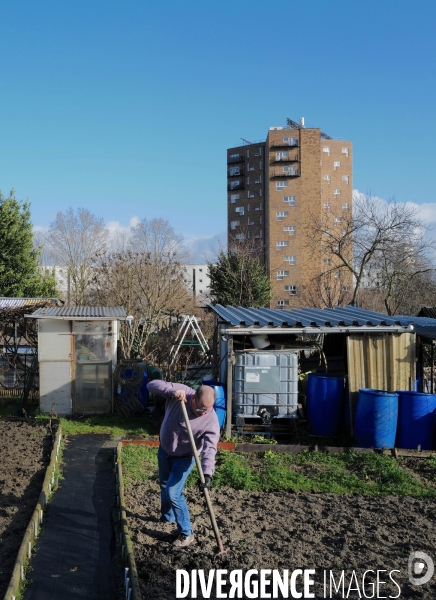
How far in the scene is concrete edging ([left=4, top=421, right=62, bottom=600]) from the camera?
197 inches

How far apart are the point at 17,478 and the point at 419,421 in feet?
23.5

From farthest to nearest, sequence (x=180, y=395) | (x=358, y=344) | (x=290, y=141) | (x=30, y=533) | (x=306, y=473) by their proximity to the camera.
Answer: (x=290, y=141) → (x=358, y=344) → (x=306, y=473) → (x=30, y=533) → (x=180, y=395)

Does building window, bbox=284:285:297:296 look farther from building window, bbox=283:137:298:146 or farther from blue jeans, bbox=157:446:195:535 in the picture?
blue jeans, bbox=157:446:195:535

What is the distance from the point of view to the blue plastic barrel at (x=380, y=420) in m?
10.8

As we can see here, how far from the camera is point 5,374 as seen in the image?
17.1 m

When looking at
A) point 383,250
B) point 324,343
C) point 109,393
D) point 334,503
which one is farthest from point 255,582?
point 383,250

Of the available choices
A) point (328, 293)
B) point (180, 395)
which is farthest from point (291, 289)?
point (180, 395)

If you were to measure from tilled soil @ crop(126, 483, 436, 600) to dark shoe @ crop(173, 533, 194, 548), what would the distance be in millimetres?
77

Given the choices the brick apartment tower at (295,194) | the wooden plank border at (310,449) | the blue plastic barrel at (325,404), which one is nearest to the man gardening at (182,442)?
the wooden plank border at (310,449)

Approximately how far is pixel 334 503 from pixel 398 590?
2645mm

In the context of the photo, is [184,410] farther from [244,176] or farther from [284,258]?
[244,176]

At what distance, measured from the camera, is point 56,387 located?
47.1 ft

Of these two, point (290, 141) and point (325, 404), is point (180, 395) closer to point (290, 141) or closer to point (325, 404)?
point (325, 404)

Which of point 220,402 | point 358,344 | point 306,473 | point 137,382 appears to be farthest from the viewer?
point 137,382
